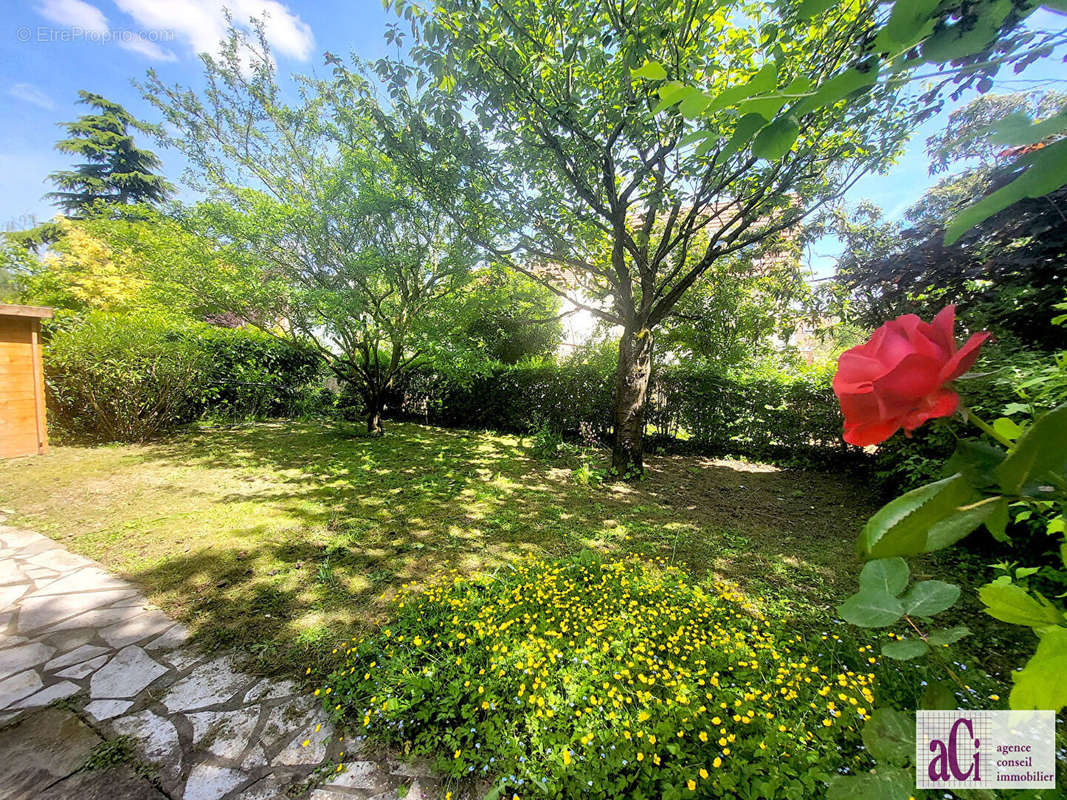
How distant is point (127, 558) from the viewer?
11.4 ft

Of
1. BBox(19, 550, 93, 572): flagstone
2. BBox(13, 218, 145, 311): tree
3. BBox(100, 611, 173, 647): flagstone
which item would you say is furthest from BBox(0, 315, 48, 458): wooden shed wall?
BBox(13, 218, 145, 311): tree

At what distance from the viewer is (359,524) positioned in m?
4.22

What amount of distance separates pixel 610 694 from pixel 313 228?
7.17 meters

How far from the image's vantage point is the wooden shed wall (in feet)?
20.1

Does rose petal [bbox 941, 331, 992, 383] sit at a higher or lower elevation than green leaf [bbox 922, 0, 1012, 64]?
lower

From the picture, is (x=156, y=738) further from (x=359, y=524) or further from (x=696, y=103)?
(x=696, y=103)

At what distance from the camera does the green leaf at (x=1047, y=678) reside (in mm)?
481

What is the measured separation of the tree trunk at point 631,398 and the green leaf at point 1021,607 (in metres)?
5.29

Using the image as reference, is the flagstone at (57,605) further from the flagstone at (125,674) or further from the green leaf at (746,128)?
the green leaf at (746,128)

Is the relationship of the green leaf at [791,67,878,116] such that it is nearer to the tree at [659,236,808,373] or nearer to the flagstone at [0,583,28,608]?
the flagstone at [0,583,28,608]

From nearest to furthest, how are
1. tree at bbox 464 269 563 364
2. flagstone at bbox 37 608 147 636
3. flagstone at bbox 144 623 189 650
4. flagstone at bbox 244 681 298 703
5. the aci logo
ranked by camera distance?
the aci logo
flagstone at bbox 244 681 298 703
flagstone at bbox 144 623 189 650
flagstone at bbox 37 608 147 636
tree at bbox 464 269 563 364

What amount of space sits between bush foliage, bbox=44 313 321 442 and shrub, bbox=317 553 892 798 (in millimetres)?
8135

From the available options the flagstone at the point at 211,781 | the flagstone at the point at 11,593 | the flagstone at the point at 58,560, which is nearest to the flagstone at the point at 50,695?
the flagstone at the point at 211,781

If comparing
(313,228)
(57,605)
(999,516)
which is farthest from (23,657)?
(313,228)
